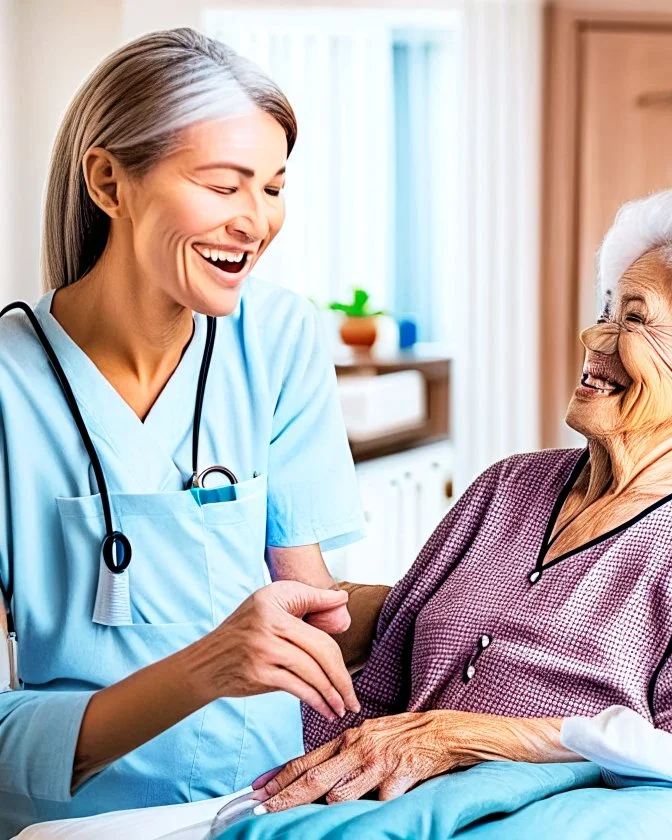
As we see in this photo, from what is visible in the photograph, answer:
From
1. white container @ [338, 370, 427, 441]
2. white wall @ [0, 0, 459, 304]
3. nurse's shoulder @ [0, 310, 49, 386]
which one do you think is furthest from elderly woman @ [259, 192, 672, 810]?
white wall @ [0, 0, 459, 304]

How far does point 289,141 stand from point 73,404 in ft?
1.16

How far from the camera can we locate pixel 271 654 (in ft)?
3.22

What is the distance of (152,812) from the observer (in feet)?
3.91

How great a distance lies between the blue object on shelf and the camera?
183 inches

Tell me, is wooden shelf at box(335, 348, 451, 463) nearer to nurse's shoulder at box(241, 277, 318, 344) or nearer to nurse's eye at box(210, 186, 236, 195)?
nurse's shoulder at box(241, 277, 318, 344)

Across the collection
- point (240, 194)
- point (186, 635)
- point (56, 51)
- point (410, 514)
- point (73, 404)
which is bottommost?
point (410, 514)

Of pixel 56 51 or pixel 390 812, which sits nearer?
pixel 390 812

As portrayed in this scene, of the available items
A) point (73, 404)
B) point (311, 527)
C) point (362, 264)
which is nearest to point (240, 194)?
point (73, 404)

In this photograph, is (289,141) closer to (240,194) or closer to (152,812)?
(240,194)

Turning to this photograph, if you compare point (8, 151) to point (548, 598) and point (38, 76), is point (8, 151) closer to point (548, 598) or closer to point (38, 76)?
point (38, 76)

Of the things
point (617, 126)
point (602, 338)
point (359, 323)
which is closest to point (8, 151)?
point (359, 323)

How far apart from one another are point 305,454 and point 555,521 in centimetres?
35

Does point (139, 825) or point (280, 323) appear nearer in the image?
point (139, 825)

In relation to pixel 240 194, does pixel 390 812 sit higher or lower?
lower
